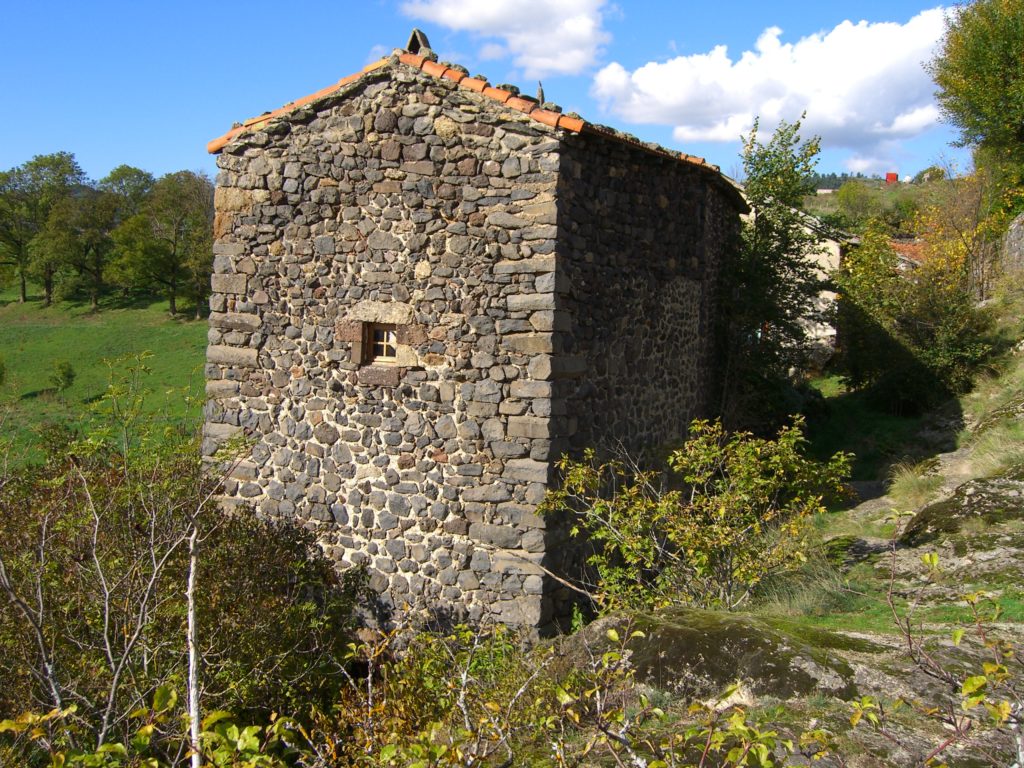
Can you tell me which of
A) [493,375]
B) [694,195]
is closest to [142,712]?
[493,375]

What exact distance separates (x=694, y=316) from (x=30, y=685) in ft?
27.1

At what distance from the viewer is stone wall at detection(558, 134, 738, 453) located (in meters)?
7.57

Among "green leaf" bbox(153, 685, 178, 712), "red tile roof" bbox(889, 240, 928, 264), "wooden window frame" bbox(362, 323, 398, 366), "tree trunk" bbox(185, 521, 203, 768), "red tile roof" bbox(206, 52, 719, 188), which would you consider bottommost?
"tree trunk" bbox(185, 521, 203, 768)

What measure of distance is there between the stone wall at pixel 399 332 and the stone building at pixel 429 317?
19mm

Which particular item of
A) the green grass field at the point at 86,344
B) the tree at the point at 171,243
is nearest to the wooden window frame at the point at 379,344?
the green grass field at the point at 86,344

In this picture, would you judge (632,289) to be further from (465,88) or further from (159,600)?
(159,600)

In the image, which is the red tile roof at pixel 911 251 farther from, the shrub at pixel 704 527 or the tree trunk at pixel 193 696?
the tree trunk at pixel 193 696

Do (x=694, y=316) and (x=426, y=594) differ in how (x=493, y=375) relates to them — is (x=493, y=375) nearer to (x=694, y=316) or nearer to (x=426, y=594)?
(x=426, y=594)

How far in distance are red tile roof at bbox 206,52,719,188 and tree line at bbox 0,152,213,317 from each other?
123ft

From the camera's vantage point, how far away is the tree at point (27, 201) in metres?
47.7

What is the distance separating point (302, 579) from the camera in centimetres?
773

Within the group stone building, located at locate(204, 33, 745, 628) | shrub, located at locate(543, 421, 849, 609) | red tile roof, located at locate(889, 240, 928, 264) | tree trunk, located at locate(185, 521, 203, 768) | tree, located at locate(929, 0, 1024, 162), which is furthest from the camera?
red tile roof, located at locate(889, 240, 928, 264)

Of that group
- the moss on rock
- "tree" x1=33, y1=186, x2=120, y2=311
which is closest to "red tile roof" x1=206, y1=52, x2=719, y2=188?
the moss on rock

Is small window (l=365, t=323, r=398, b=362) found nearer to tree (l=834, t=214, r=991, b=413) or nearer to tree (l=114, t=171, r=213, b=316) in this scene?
tree (l=834, t=214, r=991, b=413)
